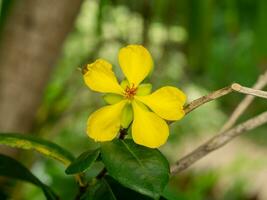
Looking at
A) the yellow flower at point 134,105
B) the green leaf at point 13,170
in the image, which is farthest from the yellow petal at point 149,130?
the green leaf at point 13,170

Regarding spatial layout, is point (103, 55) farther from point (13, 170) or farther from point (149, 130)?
point (149, 130)

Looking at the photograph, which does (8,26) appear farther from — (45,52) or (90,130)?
(90,130)

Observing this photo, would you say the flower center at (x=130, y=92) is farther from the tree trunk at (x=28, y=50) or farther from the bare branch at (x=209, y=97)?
the tree trunk at (x=28, y=50)

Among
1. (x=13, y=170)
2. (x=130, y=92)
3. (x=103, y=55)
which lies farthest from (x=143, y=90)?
(x=103, y=55)

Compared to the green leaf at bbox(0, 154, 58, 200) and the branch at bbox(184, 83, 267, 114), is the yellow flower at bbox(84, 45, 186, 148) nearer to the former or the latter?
the branch at bbox(184, 83, 267, 114)

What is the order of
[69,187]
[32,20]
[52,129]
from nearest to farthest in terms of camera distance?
[32,20]
[69,187]
[52,129]

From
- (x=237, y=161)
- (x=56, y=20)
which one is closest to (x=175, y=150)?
(x=237, y=161)

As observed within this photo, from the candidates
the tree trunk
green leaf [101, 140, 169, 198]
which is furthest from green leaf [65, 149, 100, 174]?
the tree trunk
